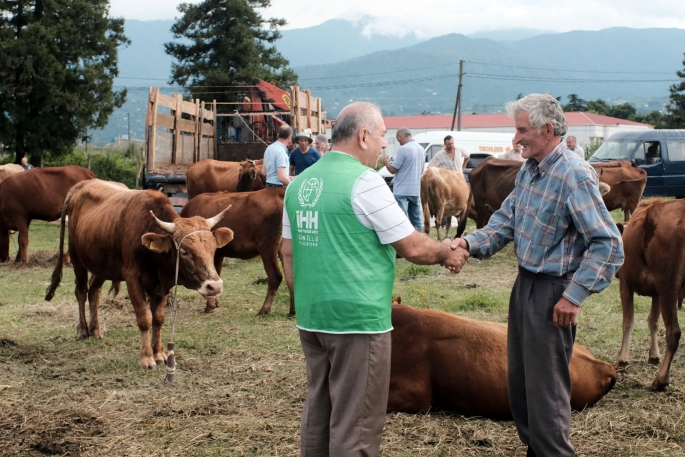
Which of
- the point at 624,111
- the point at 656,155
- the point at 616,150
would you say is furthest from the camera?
the point at 624,111

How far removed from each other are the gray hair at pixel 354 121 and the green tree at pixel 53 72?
27.1m

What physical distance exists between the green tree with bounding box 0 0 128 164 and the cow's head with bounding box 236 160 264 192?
1773cm

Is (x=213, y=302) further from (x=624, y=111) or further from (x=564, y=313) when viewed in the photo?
(x=624, y=111)

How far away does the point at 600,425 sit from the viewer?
476 centimetres

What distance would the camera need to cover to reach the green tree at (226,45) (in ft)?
135

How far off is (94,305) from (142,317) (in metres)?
1.27

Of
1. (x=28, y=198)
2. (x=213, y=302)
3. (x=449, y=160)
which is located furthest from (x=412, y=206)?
(x=28, y=198)

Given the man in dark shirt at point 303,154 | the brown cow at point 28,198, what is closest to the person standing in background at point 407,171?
the man in dark shirt at point 303,154

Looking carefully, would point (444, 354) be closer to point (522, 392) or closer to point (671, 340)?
point (522, 392)

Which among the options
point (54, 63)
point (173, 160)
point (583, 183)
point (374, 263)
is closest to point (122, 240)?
point (374, 263)

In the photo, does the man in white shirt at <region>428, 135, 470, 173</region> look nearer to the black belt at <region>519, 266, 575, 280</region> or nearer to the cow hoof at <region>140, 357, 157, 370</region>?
the cow hoof at <region>140, 357, 157, 370</region>

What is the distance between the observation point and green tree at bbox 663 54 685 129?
4994 centimetres

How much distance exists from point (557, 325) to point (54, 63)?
2820cm

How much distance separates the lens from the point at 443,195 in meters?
15.0
